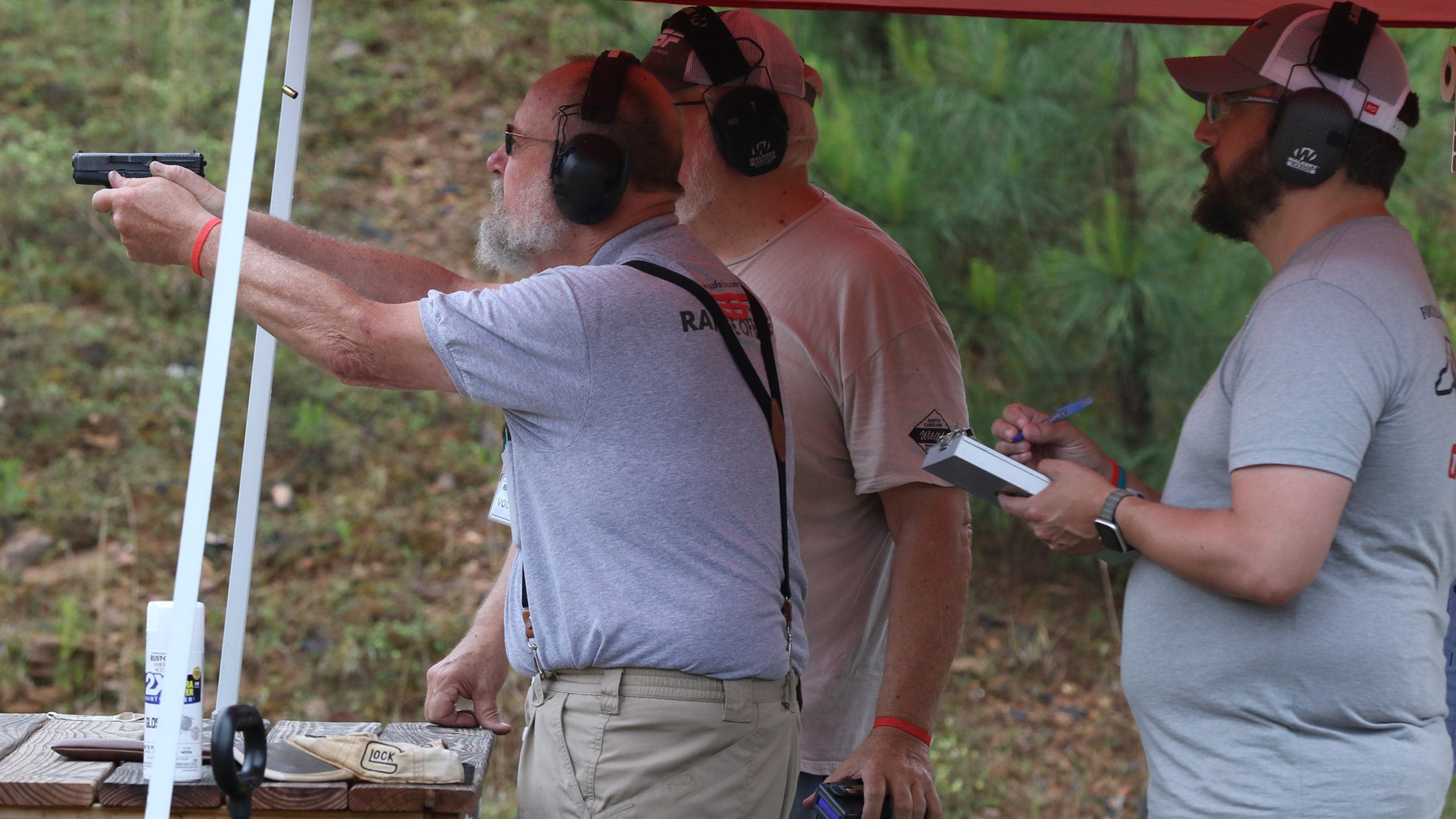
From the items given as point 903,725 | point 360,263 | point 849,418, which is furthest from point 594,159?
point 903,725

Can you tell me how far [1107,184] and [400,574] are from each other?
11.0 feet

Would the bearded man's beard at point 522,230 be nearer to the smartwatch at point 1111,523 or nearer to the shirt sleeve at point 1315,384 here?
the smartwatch at point 1111,523

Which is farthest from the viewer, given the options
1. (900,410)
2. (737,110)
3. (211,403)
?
(737,110)

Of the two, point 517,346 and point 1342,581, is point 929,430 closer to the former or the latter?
point 1342,581

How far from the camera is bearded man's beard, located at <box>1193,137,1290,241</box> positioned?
180 centimetres

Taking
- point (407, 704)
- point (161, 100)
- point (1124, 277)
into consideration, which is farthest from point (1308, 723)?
point (161, 100)

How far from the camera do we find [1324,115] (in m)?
1.74

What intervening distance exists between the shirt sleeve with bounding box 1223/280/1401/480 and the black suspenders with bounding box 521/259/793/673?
1.99 ft

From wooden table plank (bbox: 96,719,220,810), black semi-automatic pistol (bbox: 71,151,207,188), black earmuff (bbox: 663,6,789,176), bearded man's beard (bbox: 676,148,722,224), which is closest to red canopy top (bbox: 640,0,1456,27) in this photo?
black earmuff (bbox: 663,6,789,176)

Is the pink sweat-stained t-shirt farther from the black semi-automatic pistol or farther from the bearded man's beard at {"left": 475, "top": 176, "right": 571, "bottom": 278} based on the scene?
the black semi-automatic pistol

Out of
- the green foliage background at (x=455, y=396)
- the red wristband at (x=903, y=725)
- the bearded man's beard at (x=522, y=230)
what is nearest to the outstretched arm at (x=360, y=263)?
the bearded man's beard at (x=522, y=230)

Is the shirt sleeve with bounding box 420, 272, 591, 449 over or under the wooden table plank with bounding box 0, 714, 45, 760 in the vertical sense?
over

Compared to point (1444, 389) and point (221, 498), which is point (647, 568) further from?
point (221, 498)

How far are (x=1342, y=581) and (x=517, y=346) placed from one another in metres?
1.11
